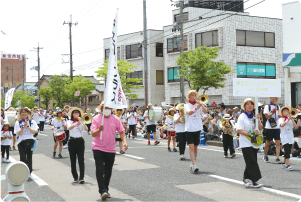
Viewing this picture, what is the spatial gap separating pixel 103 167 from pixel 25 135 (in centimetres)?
351

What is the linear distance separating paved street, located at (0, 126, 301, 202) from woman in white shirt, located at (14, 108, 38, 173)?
57 cm

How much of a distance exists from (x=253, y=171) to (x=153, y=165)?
400 cm

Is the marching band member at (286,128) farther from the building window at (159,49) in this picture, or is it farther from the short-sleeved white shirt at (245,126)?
the building window at (159,49)

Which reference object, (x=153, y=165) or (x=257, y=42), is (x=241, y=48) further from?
(x=153, y=165)

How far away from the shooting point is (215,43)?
36.5 metres

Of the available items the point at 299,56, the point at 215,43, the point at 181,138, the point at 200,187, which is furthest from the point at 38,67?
the point at 200,187

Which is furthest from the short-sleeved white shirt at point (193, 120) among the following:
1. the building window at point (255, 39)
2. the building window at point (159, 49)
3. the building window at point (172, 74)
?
the building window at point (159, 49)

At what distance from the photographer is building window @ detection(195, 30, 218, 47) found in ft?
120

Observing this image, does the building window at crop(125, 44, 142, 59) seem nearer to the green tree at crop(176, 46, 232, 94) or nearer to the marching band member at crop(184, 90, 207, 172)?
the green tree at crop(176, 46, 232, 94)

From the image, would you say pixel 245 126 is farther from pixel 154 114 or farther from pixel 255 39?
pixel 255 39

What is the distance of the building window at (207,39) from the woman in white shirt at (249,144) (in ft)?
98.2

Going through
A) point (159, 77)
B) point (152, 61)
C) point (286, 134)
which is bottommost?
point (286, 134)

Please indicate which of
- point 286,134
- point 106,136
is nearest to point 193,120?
point 286,134

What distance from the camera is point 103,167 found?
6.64 m
